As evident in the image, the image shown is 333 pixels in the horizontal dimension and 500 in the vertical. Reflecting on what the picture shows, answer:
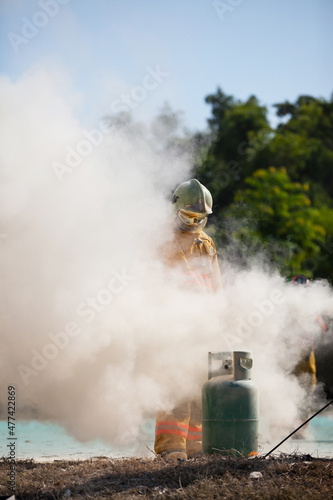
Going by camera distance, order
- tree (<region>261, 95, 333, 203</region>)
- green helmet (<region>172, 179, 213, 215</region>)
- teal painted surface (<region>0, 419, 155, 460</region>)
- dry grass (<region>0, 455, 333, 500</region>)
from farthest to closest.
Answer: tree (<region>261, 95, 333, 203</region>), teal painted surface (<region>0, 419, 155, 460</region>), green helmet (<region>172, 179, 213, 215</region>), dry grass (<region>0, 455, 333, 500</region>)

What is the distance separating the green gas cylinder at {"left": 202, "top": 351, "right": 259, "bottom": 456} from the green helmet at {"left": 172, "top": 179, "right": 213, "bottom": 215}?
1.67 m

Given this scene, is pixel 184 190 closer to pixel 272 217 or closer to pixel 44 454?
pixel 44 454

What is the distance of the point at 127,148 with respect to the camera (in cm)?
673

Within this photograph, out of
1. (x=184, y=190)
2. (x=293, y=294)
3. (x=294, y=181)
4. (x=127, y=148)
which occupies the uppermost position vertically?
(x=294, y=181)

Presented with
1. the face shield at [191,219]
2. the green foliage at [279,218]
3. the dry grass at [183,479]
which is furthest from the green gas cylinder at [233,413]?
the green foliage at [279,218]

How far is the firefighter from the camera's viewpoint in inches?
235

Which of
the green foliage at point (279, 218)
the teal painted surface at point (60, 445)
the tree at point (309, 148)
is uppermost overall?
the tree at point (309, 148)

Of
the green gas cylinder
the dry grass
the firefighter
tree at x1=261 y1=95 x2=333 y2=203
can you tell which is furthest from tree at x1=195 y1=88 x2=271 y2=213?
the dry grass

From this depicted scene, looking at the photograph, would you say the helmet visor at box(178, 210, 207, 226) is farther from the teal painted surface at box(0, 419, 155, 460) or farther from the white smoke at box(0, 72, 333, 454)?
the teal painted surface at box(0, 419, 155, 460)

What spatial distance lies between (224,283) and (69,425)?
236 cm

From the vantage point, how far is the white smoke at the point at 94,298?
5824 millimetres

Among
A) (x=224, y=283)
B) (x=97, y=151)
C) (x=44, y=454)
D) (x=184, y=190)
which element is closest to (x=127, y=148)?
(x=97, y=151)

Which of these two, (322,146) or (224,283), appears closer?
(224,283)

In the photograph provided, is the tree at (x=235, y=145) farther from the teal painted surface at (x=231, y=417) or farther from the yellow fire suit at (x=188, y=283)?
the teal painted surface at (x=231, y=417)
